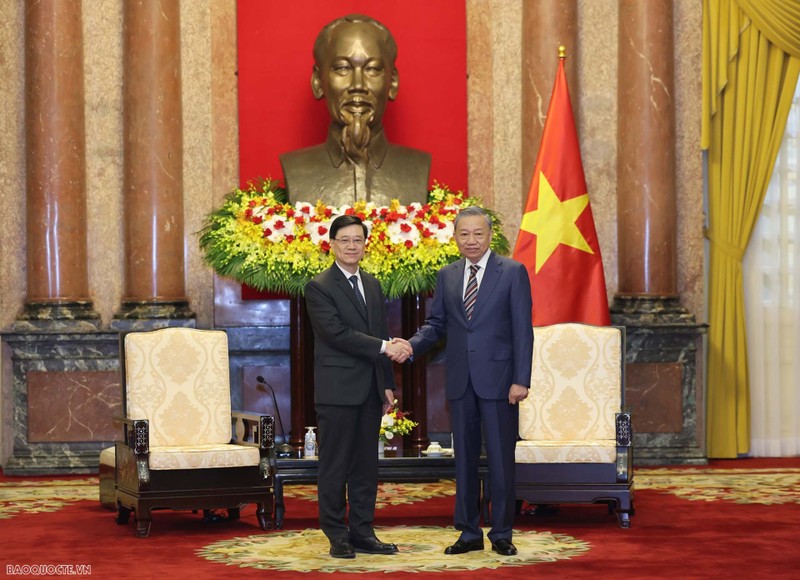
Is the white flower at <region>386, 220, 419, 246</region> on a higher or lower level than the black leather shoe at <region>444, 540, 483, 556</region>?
higher

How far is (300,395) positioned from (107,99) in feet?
9.56

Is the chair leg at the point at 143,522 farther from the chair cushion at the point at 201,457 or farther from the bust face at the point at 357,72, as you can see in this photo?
the bust face at the point at 357,72

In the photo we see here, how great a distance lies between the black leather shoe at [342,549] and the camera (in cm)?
566

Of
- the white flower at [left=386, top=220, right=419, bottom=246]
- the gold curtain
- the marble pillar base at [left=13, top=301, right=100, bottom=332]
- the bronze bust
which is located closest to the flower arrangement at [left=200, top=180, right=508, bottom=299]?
the white flower at [left=386, top=220, right=419, bottom=246]

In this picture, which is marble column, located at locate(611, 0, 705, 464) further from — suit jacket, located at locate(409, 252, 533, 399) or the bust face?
suit jacket, located at locate(409, 252, 533, 399)

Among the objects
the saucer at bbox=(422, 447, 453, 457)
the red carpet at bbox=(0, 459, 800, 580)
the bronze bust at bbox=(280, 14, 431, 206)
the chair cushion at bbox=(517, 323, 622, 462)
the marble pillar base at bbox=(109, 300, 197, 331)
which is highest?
the bronze bust at bbox=(280, 14, 431, 206)

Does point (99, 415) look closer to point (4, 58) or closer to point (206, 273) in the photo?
point (206, 273)

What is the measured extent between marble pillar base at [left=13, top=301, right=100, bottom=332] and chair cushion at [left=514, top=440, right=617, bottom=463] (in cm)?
381

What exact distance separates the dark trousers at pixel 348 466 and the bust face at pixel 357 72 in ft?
10.7

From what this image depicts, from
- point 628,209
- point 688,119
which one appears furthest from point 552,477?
point 688,119

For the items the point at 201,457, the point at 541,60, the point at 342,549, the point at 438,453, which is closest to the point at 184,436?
the point at 201,457

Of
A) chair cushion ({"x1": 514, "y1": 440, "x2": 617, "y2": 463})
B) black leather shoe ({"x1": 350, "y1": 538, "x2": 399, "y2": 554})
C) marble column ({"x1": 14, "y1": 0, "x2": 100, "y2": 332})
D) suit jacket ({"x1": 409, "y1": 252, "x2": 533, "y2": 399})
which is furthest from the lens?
marble column ({"x1": 14, "y1": 0, "x2": 100, "y2": 332})

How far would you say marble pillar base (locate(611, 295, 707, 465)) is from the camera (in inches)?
368

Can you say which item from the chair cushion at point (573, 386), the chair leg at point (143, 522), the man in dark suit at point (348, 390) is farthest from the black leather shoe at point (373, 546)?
the chair cushion at point (573, 386)
